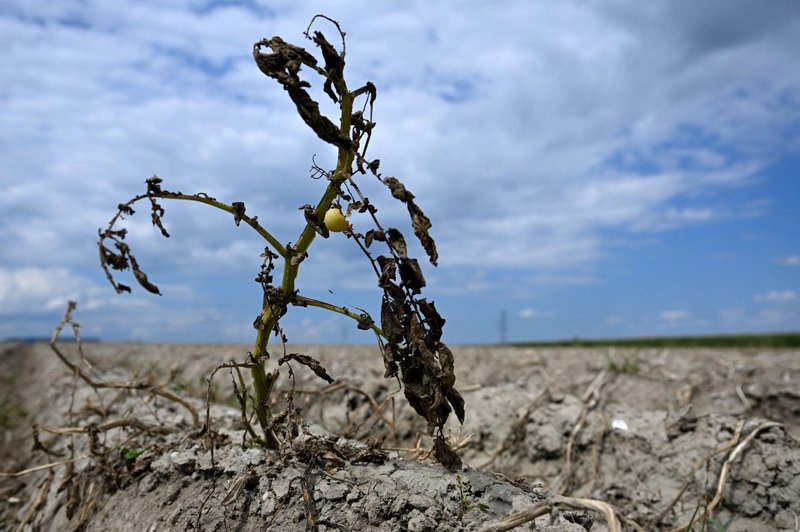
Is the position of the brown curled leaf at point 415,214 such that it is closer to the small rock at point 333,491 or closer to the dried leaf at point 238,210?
the dried leaf at point 238,210

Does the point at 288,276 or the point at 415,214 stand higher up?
the point at 415,214

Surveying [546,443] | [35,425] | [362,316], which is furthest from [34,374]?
[362,316]

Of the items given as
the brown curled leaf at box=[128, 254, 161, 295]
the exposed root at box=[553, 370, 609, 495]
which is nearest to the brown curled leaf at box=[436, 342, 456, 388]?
the brown curled leaf at box=[128, 254, 161, 295]

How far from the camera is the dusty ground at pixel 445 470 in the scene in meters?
1.98

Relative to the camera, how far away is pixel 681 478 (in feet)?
11.1

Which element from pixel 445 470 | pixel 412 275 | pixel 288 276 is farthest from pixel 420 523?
pixel 288 276

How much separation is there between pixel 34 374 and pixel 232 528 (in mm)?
14407

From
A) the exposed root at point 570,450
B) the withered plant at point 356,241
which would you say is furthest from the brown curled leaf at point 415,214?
the exposed root at point 570,450

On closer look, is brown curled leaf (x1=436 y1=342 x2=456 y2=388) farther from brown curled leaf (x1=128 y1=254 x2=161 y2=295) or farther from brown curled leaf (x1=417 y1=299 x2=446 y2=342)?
brown curled leaf (x1=128 y1=254 x2=161 y2=295)

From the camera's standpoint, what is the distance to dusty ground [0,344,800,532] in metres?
1.98

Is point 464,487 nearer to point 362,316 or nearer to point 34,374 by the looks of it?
point 362,316

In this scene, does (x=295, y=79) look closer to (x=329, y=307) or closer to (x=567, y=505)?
(x=329, y=307)

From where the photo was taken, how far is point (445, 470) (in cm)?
212

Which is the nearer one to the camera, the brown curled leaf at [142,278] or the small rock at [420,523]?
the small rock at [420,523]
